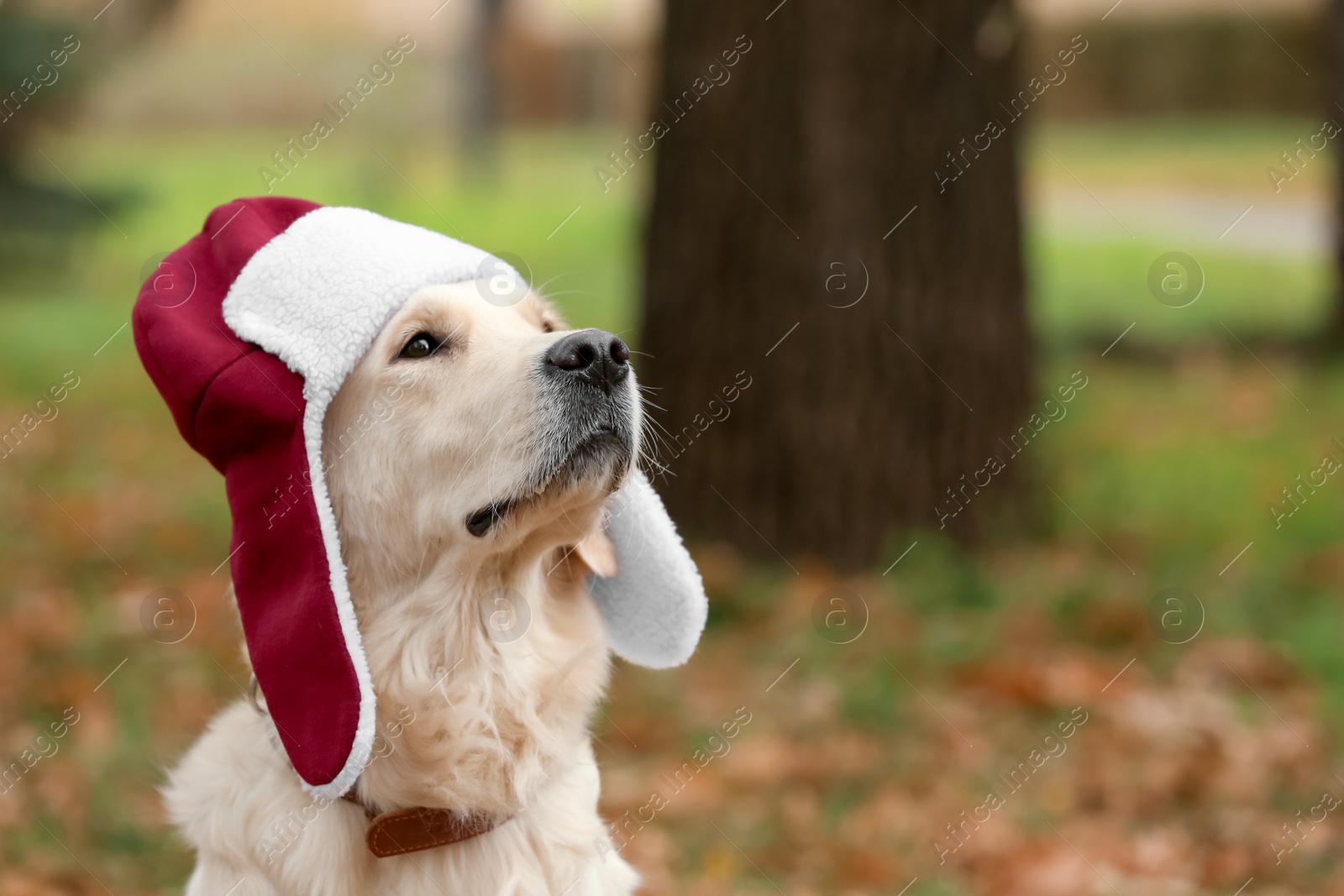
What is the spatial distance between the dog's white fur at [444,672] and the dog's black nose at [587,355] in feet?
0.17

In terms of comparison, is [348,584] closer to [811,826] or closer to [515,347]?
[515,347]

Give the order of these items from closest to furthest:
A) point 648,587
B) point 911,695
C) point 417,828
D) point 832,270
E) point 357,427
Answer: point 417,828 < point 357,427 < point 648,587 < point 911,695 < point 832,270

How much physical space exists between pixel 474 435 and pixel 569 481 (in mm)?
215

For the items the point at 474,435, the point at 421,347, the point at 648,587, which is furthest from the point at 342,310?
the point at 648,587

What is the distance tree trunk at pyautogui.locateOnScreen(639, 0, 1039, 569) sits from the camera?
531 cm

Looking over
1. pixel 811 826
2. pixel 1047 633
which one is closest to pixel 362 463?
pixel 811 826

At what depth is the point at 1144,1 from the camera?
22.7 metres

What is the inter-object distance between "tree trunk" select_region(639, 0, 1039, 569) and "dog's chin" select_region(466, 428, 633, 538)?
3054mm

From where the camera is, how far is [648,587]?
9.10 ft

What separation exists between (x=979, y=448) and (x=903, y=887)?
2.55 metres

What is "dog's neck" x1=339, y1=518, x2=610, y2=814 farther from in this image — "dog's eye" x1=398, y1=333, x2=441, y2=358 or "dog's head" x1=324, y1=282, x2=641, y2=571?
"dog's eye" x1=398, y1=333, x2=441, y2=358

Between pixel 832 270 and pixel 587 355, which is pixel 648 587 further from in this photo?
pixel 832 270

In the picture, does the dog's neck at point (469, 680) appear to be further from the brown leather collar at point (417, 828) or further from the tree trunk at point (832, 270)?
the tree trunk at point (832, 270)

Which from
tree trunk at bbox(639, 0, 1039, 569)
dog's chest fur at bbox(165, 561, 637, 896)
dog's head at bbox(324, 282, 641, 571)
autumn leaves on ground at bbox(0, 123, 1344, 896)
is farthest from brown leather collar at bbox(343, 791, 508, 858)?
tree trunk at bbox(639, 0, 1039, 569)
